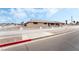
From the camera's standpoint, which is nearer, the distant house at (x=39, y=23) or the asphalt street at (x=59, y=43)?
the asphalt street at (x=59, y=43)

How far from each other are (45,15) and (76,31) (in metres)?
0.90

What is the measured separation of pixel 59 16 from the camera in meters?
3.89

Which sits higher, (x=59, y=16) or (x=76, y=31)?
(x=59, y=16)

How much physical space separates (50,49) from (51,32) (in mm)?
593

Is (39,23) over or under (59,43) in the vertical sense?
over

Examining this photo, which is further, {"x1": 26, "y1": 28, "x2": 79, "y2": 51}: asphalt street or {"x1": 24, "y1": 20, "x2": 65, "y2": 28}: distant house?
{"x1": 24, "y1": 20, "x2": 65, "y2": 28}: distant house

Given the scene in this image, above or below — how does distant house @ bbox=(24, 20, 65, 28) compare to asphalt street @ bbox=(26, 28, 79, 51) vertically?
above

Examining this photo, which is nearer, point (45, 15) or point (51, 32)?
point (45, 15)

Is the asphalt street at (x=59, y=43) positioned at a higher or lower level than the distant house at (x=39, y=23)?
lower

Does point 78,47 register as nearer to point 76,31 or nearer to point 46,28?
point 76,31
